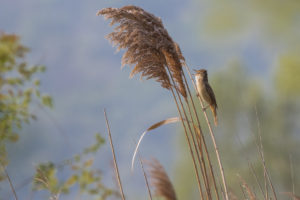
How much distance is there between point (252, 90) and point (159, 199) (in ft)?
40.7

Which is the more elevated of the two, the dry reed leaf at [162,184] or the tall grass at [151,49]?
the tall grass at [151,49]

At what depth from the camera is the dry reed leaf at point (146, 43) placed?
2088 mm

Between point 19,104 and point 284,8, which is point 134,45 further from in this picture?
point 284,8

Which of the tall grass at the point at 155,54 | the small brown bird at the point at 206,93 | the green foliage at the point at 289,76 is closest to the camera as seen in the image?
the tall grass at the point at 155,54

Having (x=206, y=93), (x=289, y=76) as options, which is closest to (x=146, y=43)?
(x=206, y=93)

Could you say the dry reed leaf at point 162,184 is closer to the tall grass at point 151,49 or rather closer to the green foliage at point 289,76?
the tall grass at point 151,49

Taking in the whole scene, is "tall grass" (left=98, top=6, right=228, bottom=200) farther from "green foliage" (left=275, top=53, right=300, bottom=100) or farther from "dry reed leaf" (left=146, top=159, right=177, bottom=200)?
"green foliage" (left=275, top=53, right=300, bottom=100)

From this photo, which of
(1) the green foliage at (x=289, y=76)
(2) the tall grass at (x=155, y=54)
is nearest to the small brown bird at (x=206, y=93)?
(2) the tall grass at (x=155, y=54)

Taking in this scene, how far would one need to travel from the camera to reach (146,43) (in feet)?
6.79

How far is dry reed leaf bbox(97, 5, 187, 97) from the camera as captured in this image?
82.2 inches

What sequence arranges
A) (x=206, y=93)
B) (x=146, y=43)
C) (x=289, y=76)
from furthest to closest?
(x=289, y=76), (x=206, y=93), (x=146, y=43)

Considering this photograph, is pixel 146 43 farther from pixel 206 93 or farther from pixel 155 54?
pixel 206 93

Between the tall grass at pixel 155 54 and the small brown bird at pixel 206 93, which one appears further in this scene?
the small brown bird at pixel 206 93

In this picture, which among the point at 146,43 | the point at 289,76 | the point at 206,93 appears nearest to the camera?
the point at 146,43
